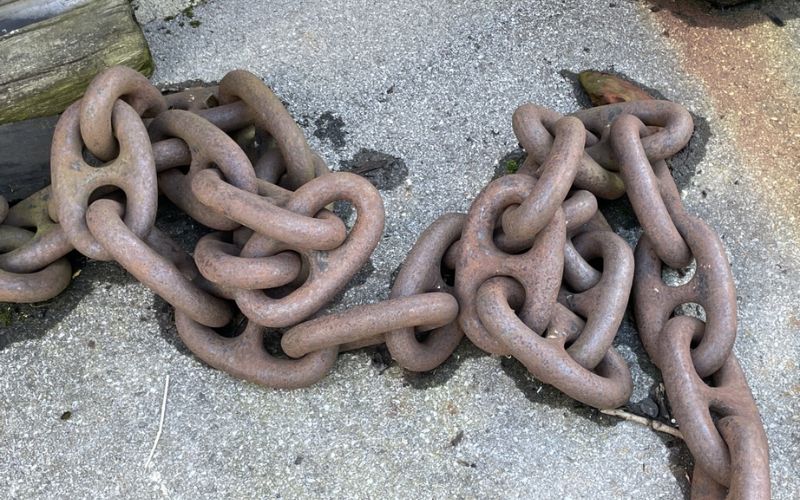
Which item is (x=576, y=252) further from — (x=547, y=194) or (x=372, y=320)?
(x=372, y=320)

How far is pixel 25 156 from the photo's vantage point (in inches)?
81.9

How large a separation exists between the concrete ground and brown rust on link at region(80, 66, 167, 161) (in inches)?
13.1

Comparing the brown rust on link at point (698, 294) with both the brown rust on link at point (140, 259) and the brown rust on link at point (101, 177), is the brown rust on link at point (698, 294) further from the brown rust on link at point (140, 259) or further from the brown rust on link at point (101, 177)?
the brown rust on link at point (101, 177)

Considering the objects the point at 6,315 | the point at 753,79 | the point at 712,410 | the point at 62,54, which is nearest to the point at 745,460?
the point at 712,410

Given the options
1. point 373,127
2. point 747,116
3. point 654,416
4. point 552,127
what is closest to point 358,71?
point 373,127

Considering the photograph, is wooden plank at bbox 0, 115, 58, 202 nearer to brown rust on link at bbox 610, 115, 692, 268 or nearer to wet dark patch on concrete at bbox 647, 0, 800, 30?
brown rust on link at bbox 610, 115, 692, 268

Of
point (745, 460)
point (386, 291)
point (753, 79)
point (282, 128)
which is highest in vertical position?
point (282, 128)

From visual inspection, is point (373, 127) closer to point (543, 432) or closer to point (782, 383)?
point (543, 432)

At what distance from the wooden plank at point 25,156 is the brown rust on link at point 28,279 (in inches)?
8.8

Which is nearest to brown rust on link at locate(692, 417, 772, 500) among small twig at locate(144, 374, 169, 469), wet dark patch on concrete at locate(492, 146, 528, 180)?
wet dark patch on concrete at locate(492, 146, 528, 180)

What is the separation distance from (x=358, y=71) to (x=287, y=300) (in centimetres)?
100

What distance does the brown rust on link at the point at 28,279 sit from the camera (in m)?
1.80

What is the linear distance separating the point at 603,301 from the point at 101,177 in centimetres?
113

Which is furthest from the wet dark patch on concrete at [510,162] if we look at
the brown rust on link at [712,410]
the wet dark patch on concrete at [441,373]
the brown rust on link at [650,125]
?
the brown rust on link at [712,410]
